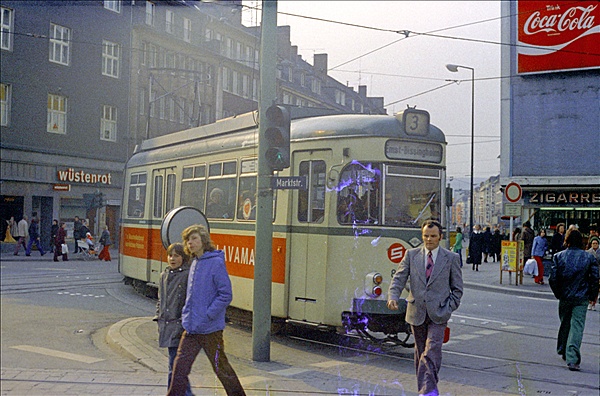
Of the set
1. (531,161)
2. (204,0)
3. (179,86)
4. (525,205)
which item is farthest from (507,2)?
(204,0)

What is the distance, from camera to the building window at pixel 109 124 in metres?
6.44

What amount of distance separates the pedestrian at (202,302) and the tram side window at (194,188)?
4.02m

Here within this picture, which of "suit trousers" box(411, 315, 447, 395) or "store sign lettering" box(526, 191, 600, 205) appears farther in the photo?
"suit trousers" box(411, 315, 447, 395)

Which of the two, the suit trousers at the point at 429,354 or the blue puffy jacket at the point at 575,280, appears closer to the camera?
the suit trousers at the point at 429,354

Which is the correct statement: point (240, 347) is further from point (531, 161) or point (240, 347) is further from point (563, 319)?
point (531, 161)

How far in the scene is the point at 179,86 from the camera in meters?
10.3

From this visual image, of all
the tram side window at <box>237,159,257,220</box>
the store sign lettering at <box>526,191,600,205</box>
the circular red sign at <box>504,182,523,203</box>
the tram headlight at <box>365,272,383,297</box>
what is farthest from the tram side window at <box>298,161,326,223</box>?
the store sign lettering at <box>526,191,600,205</box>

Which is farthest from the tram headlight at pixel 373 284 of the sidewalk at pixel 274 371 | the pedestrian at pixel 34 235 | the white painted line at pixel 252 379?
the pedestrian at pixel 34 235

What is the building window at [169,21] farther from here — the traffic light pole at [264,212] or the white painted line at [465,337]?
the white painted line at [465,337]

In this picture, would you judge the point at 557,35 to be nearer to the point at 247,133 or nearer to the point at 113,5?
the point at 113,5

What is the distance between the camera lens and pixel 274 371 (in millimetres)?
6695

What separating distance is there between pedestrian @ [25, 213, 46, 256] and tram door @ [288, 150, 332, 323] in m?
3.31

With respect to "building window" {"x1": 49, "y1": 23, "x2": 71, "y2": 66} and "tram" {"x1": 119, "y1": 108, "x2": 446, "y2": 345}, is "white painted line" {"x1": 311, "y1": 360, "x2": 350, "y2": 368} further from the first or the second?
"building window" {"x1": 49, "y1": 23, "x2": 71, "y2": 66}

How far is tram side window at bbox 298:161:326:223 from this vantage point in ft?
25.4
